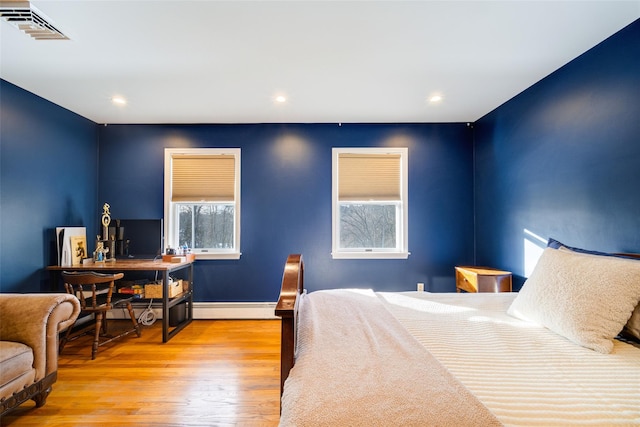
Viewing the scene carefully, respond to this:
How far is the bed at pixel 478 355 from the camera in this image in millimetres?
834

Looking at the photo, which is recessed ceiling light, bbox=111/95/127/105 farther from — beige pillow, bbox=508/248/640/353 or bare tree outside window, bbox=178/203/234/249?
beige pillow, bbox=508/248/640/353

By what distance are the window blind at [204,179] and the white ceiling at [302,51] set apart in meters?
0.75

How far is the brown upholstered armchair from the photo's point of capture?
1.72m

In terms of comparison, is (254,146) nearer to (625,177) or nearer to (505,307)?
(505,307)

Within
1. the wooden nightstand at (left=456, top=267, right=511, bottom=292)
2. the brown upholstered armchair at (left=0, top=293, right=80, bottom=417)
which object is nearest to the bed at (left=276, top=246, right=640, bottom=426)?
the wooden nightstand at (left=456, top=267, right=511, bottom=292)

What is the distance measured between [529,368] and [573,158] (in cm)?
200

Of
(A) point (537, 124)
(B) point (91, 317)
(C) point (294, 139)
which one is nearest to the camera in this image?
(A) point (537, 124)

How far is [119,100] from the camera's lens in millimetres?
3029

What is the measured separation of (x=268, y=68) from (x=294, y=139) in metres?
1.40

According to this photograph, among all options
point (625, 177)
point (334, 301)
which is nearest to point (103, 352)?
point (334, 301)

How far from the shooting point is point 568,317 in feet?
4.59

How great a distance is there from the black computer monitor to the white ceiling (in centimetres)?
136

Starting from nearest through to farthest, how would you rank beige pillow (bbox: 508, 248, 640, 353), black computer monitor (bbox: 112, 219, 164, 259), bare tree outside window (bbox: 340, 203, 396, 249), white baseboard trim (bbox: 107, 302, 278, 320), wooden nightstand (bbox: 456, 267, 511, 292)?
1. beige pillow (bbox: 508, 248, 640, 353)
2. wooden nightstand (bbox: 456, 267, 511, 292)
3. black computer monitor (bbox: 112, 219, 164, 259)
4. white baseboard trim (bbox: 107, 302, 278, 320)
5. bare tree outside window (bbox: 340, 203, 396, 249)

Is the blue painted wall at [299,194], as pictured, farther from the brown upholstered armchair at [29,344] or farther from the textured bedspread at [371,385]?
the textured bedspread at [371,385]
